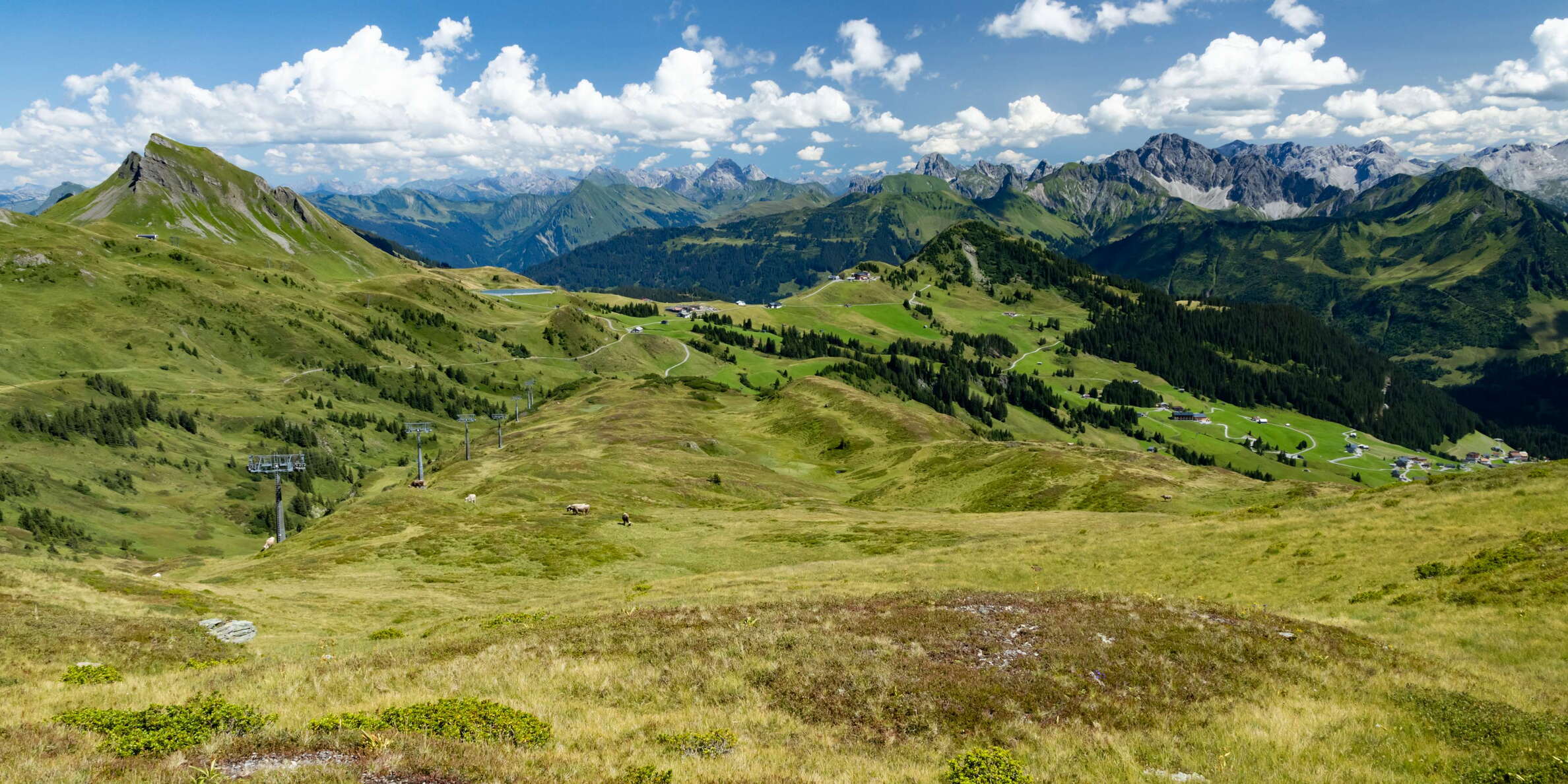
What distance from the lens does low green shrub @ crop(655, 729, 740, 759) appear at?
1728cm

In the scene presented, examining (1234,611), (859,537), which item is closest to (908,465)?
(859,537)

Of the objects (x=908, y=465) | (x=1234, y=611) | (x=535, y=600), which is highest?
(x=1234, y=611)

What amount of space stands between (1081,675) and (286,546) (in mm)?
85791

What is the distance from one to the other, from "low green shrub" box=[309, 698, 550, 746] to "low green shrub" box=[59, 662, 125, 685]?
41.8 feet

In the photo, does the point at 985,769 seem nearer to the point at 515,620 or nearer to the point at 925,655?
the point at 925,655

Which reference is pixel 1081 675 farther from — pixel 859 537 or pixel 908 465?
pixel 908 465

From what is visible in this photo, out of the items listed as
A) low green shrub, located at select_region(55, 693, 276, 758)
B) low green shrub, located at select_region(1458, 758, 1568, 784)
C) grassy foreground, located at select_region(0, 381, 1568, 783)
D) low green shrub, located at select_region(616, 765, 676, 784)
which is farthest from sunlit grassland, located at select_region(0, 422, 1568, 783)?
low green shrub, located at select_region(55, 693, 276, 758)

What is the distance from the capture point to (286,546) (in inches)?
3142

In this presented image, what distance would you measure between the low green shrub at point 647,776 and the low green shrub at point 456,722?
3.32 m

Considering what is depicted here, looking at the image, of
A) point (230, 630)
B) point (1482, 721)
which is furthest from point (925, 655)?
point (230, 630)

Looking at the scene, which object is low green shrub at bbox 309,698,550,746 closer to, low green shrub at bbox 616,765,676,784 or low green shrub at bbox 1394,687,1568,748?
low green shrub at bbox 616,765,676,784

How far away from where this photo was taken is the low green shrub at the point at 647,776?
14.9 metres

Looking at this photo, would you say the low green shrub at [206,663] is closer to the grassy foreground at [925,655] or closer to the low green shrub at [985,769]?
the grassy foreground at [925,655]

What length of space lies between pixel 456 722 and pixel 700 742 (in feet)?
19.9
